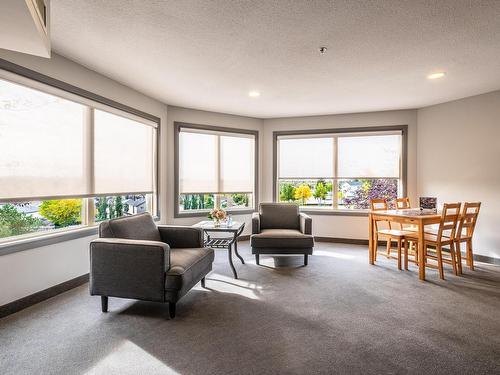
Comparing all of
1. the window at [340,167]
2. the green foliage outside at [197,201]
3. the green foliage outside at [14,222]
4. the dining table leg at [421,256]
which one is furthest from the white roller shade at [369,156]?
the green foliage outside at [14,222]

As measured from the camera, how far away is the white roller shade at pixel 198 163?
5254mm

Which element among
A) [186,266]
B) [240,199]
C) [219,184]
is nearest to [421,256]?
[186,266]

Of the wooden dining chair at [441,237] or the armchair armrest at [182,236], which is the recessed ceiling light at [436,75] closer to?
the wooden dining chair at [441,237]

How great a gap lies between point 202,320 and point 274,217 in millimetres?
2430

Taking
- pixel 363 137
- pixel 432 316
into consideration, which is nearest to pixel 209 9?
pixel 432 316

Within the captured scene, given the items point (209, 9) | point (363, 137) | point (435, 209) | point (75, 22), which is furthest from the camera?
point (363, 137)

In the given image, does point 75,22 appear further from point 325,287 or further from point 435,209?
point 435,209

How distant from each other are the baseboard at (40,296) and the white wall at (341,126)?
3.65 meters

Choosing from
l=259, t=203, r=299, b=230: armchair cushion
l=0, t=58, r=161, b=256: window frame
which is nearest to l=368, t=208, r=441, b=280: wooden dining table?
l=259, t=203, r=299, b=230: armchair cushion

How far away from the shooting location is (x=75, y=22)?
2.45 metres

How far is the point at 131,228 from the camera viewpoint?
2906 millimetres

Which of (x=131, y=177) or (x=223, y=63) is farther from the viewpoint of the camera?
(x=131, y=177)

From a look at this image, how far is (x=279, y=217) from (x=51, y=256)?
9.98ft

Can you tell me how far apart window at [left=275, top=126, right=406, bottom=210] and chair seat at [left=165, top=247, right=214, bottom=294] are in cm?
318
